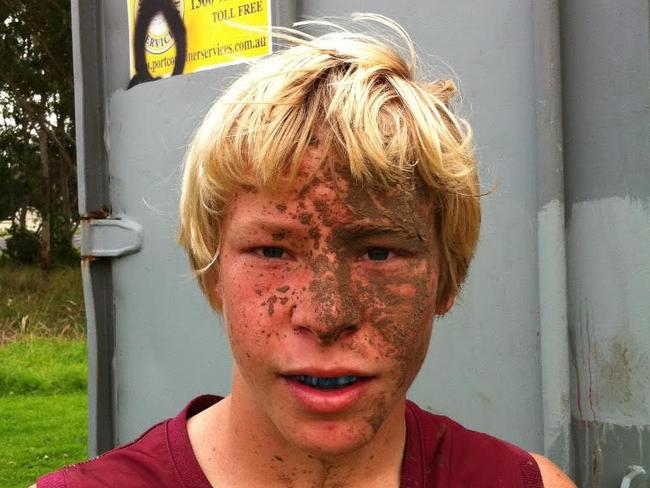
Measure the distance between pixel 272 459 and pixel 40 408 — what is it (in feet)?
19.3

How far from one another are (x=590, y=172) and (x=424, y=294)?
2.87 feet

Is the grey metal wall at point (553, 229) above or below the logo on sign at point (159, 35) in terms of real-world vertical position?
below

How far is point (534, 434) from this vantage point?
2.10 m

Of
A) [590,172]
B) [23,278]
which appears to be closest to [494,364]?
[590,172]

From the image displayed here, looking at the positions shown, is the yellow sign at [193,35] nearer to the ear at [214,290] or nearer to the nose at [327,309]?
the ear at [214,290]

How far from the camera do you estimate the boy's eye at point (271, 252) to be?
1328 mm

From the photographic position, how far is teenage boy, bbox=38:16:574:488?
1.27 meters

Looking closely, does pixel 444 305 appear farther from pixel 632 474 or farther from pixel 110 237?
pixel 110 237

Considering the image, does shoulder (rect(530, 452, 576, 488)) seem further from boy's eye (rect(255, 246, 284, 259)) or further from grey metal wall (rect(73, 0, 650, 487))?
boy's eye (rect(255, 246, 284, 259))

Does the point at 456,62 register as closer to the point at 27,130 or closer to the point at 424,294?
the point at 424,294

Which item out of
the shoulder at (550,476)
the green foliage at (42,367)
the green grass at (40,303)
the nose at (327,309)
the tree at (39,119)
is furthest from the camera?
the tree at (39,119)

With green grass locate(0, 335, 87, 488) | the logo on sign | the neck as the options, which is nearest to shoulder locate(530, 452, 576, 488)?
the neck

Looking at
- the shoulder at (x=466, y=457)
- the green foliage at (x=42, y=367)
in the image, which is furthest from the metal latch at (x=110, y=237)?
the green foliage at (x=42, y=367)

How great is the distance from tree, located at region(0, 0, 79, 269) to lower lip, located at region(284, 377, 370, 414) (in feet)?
38.4
